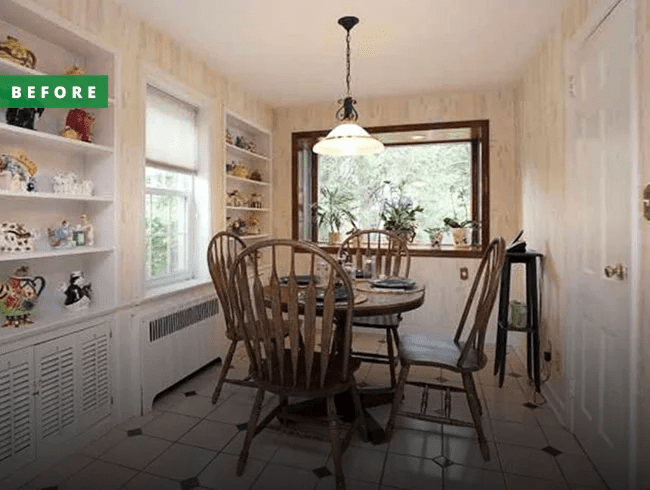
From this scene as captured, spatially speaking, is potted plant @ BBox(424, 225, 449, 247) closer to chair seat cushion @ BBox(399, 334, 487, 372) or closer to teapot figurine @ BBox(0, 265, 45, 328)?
chair seat cushion @ BBox(399, 334, 487, 372)

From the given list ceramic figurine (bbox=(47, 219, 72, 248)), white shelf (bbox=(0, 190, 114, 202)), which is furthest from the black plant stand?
ceramic figurine (bbox=(47, 219, 72, 248))

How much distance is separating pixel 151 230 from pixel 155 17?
1.34 m

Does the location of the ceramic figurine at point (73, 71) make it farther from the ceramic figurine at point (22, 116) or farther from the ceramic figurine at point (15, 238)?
the ceramic figurine at point (15, 238)

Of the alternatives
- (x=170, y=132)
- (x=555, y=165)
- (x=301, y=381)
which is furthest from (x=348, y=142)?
(x=301, y=381)

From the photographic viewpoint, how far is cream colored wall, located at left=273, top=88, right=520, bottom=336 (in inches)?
146

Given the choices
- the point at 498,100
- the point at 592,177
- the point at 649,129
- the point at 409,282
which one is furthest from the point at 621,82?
the point at 498,100

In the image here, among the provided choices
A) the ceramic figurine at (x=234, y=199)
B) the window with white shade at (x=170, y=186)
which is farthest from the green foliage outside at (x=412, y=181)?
the window with white shade at (x=170, y=186)

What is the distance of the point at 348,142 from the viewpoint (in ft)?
8.27

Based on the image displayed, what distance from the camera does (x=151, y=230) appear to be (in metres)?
2.85

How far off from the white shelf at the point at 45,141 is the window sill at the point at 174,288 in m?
0.90

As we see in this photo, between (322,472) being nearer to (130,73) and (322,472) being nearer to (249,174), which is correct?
(130,73)

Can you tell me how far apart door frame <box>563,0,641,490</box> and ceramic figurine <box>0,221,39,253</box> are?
2.55 meters

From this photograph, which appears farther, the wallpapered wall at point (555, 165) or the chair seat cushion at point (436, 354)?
the chair seat cushion at point (436, 354)

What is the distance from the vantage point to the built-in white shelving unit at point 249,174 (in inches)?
147
